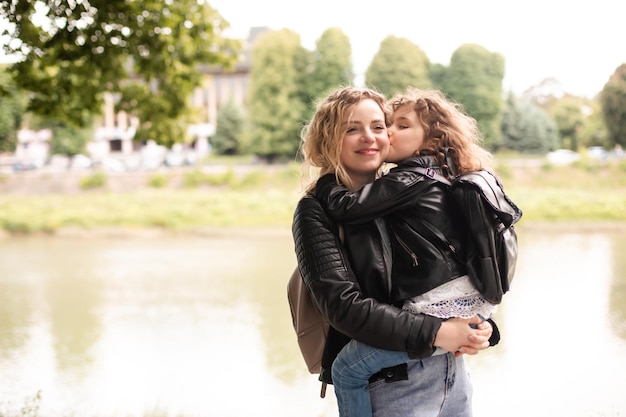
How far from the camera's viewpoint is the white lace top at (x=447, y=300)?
1266 mm

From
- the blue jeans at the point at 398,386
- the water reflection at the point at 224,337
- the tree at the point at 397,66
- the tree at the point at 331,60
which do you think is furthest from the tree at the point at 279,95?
the blue jeans at the point at 398,386

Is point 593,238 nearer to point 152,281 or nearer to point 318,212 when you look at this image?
point 152,281

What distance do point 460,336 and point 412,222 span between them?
0.23 m

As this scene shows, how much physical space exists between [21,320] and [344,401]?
614cm

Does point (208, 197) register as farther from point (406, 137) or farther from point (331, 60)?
point (406, 137)

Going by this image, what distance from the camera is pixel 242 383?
4.73 meters

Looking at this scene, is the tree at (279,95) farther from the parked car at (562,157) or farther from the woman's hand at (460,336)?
the woman's hand at (460,336)

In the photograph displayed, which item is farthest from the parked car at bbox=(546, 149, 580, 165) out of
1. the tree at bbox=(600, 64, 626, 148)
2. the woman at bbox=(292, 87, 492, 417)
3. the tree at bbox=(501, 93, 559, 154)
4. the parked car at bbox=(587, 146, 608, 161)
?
the woman at bbox=(292, 87, 492, 417)

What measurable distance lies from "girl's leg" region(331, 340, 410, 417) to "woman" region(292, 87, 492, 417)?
25 mm

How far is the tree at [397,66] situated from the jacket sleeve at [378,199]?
659 inches

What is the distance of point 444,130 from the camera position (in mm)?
1373

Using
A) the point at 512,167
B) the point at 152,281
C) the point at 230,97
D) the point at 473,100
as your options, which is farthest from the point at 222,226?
the point at 230,97

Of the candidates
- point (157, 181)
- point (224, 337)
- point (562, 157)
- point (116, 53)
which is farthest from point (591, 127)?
point (116, 53)

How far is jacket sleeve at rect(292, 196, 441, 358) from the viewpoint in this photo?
1.21 meters
